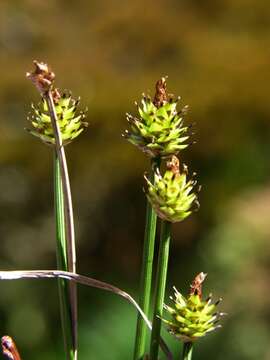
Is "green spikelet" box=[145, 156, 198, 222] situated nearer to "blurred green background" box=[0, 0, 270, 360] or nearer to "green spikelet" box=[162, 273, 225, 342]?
"green spikelet" box=[162, 273, 225, 342]

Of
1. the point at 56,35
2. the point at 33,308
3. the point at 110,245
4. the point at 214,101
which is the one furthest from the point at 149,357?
the point at 56,35

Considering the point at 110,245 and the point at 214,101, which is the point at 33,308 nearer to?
the point at 110,245

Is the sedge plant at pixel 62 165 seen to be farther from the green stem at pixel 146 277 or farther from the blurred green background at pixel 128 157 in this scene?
the blurred green background at pixel 128 157

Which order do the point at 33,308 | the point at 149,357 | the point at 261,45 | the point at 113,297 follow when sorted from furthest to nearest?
the point at 261,45
the point at 33,308
the point at 113,297
the point at 149,357

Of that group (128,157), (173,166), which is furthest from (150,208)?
(128,157)

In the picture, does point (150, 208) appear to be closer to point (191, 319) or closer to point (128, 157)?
point (191, 319)

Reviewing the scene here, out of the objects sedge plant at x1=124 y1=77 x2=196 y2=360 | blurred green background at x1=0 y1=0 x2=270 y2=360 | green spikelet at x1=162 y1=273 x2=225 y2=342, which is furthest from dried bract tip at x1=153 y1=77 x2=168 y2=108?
blurred green background at x1=0 y1=0 x2=270 y2=360
